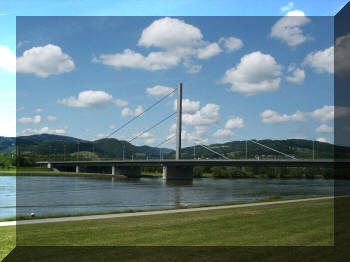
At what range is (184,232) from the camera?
10.1 m

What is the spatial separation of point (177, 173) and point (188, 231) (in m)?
74.6

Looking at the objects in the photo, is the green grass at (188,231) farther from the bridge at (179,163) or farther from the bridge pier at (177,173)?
the bridge pier at (177,173)

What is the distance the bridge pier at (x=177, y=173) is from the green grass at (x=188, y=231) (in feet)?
229

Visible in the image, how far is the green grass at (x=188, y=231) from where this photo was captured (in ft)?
29.0

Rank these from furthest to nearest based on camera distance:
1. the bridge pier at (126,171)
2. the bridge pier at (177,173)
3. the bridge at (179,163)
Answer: the bridge pier at (126,171)
the bridge pier at (177,173)
the bridge at (179,163)

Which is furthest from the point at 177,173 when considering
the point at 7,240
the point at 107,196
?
the point at 7,240

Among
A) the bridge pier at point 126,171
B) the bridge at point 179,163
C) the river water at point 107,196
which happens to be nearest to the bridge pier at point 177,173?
the bridge at point 179,163

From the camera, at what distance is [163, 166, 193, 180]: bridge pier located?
82750mm

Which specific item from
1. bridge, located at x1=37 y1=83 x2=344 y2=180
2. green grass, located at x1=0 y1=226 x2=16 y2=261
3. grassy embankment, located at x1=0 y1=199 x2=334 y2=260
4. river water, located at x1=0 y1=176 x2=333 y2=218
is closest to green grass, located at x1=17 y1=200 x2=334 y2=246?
grassy embankment, located at x1=0 y1=199 x2=334 y2=260

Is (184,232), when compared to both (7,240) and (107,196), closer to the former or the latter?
(7,240)

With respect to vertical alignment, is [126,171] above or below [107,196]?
below

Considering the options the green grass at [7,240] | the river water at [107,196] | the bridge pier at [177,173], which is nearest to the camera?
the green grass at [7,240]

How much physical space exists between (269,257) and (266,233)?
2.40 metres

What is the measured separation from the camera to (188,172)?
3420 inches
